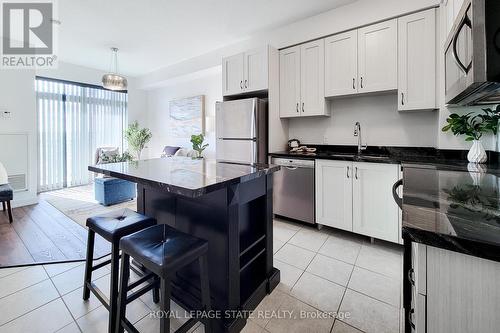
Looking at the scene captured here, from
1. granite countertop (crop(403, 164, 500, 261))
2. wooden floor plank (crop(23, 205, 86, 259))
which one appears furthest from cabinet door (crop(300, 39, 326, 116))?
wooden floor plank (crop(23, 205, 86, 259))

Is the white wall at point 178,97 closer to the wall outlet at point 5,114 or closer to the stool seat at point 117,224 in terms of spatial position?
the wall outlet at point 5,114

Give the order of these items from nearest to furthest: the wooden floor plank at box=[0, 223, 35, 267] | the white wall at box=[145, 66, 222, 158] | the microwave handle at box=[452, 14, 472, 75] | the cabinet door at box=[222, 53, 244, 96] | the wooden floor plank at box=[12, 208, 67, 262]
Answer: the microwave handle at box=[452, 14, 472, 75]
the wooden floor plank at box=[0, 223, 35, 267]
the wooden floor plank at box=[12, 208, 67, 262]
the cabinet door at box=[222, 53, 244, 96]
the white wall at box=[145, 66, 222, 158]

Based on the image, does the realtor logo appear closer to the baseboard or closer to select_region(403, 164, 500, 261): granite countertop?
the baseboard

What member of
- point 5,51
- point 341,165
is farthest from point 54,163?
point 341,165

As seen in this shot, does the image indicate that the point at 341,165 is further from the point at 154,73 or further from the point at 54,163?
the point at 54,163

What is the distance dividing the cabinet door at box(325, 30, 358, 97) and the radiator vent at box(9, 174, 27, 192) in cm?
521

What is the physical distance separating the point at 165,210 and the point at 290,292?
1.18 meters

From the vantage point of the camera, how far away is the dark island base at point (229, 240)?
1418mm

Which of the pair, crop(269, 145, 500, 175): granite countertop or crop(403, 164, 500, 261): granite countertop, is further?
crop(269, 145, 500, 175): granite countertop

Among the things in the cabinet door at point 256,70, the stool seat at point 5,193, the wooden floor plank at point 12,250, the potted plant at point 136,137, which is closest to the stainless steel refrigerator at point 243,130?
the cabinet door at point 256,70

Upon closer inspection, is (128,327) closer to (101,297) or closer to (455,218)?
(101,297)

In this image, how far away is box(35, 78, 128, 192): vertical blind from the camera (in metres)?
4.98

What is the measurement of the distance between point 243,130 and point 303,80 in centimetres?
108

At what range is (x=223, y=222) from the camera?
1423mm
